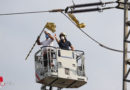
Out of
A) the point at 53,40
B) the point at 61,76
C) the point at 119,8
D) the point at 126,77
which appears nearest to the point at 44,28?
the point at 53,40

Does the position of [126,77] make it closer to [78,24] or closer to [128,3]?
[128,3]

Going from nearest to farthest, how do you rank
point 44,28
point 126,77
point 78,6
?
point 126,77 < point 78,6 < point 44,28

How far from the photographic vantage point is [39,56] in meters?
23.3

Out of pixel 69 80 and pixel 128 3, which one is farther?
pixel 69 80

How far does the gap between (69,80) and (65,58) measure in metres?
1.06

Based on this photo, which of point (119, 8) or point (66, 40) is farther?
point (66, 40)

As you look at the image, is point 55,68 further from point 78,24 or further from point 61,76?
point 78,24

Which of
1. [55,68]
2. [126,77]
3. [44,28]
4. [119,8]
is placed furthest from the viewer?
[44,28]

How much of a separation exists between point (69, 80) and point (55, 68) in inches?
38.3

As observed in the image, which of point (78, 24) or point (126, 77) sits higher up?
point (78, 24)

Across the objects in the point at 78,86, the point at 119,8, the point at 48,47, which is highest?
the point at 119,8

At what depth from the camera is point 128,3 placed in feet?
61.0

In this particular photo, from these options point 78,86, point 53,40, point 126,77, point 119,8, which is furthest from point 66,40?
point 126,77

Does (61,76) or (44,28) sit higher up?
(44,28)
